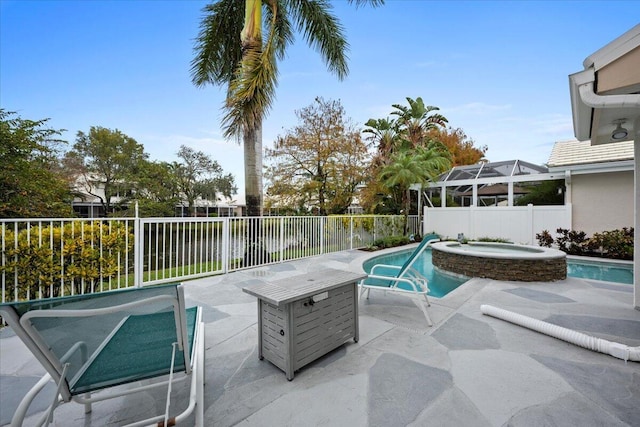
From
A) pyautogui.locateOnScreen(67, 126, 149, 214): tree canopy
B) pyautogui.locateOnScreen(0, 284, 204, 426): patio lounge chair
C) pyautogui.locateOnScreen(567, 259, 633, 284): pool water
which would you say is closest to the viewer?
pyautogui.locateOnScreen(0, 284, 204, 426): patio lounge chair

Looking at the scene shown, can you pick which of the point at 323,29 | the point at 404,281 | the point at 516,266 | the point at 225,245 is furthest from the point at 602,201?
the point at 225,245

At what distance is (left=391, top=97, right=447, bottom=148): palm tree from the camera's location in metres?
18.3

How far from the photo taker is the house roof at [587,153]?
32.3 feet

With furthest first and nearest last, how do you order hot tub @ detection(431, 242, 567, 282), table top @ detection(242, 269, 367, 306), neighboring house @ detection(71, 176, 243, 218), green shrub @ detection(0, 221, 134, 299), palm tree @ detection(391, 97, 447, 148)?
neighboring house @ detection(71, 176, 243, 218) < palm tree @ detection(391, 97, 447, 148) < hot tub @ detection(431, 242, 567, 282) < green shrub @ detection(0, 221, 134, 299) < table top @ detection(242, 269, 367, 306)

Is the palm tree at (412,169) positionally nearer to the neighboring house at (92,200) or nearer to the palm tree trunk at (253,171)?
the palm tree trunk at (253,171)

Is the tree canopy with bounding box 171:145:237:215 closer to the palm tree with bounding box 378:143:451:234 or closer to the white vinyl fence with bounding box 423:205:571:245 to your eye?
the palm tree with bounding box 378:143:451:234

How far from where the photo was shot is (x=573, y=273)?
7.39 meters

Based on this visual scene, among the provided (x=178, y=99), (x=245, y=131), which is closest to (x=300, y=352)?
(x=245, y=131)

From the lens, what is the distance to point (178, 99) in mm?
12391

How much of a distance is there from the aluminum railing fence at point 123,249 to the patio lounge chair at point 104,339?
3616mm

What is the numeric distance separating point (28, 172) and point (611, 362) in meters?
12.9

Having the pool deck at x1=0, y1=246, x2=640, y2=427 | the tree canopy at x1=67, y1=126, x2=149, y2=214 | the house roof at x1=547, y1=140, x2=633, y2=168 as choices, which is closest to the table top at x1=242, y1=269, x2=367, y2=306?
the pool deck at x1=0, y1=246, x2=640, y2=427

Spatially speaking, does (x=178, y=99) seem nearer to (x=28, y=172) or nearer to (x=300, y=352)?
(x=28, y=172)

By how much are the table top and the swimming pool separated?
12.2 feet
